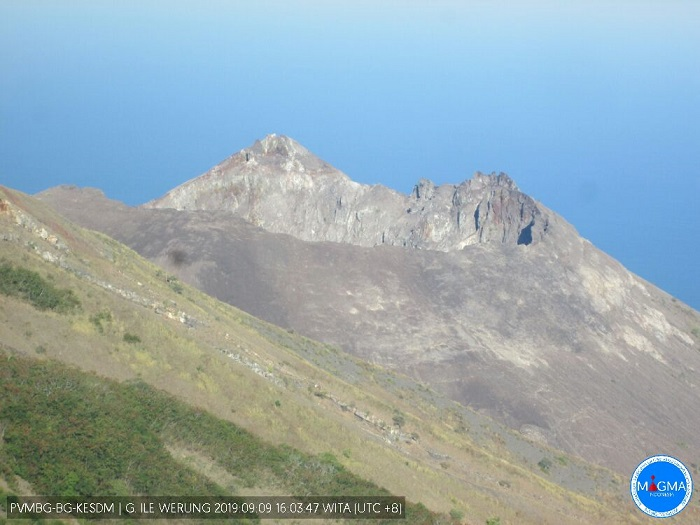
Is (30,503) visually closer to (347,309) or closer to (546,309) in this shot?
(347,309)

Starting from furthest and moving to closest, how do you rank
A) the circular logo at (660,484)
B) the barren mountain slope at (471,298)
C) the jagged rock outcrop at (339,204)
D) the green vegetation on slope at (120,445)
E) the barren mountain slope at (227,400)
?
the jagged rock outcrop at (339,204)
the barren mountain slope at (471,298)
the circular logo at (660,484)
the barren mountain slope at (227,400)
the green vegetation on slope at (120,445)

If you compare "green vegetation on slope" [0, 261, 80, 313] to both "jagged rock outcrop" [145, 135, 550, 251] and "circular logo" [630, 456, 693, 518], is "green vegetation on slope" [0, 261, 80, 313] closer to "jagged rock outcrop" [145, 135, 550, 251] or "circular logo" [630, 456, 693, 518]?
"circular logo" [630, 456, 693, 518]

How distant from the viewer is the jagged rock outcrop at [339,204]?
97.2m

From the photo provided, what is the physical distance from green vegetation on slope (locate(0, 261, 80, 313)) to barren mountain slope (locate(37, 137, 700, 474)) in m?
38.7

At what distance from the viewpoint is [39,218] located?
1668 inches

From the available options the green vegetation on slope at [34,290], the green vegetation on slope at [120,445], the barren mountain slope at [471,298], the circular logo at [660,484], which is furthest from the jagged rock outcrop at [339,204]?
the green vegetation on slope at [120,445]

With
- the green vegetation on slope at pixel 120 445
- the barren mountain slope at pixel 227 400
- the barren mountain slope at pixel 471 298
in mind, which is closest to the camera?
the green vegetation on slope at pixel 120 445

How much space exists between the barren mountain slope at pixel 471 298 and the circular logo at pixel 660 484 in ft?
74.3

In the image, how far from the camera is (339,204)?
324ft

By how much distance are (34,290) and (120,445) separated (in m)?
10.0

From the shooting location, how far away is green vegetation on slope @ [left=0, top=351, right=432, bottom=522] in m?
20.7

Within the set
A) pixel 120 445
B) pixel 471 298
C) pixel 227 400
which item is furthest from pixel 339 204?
pixel 120 445

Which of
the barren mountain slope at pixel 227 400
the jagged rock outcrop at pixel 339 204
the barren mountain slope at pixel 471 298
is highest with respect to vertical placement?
the jagged rock outcrop at pixel 339 204

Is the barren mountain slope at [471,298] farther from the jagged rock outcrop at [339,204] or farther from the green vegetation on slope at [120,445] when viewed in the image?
the green vegetation on slope at [120,445]
